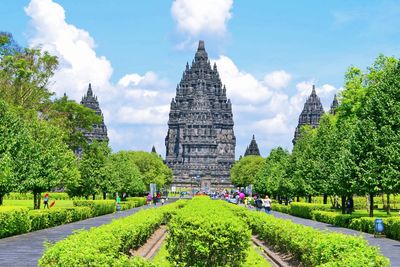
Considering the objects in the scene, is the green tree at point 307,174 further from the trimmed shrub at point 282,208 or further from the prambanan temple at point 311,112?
the prambanan temple at point 311,112

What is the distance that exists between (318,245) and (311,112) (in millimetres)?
167746

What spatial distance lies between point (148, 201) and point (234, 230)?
73.8 metres

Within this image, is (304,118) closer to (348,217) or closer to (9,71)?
(9,71)

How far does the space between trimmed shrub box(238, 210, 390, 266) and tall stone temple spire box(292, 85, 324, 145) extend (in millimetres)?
151284

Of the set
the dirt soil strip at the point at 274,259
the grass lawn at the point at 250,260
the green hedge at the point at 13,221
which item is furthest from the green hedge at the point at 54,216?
the dirt soil strip at the point at 274,259

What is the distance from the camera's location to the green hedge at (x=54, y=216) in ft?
118

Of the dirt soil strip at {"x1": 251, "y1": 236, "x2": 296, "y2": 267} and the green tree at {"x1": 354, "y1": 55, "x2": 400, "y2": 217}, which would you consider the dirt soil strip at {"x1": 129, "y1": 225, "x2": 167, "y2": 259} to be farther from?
the green tree at {"x1": 354, "y1": 55, "x2": 400, "y2": 217}

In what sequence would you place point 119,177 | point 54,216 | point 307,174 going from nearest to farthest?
point 54,216, point 307,174, point 119,177

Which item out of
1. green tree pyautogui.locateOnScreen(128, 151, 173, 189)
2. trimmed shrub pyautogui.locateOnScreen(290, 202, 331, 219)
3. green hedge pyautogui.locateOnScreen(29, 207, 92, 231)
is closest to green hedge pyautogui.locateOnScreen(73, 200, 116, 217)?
green hedge pyautogui.locateOnScreen(29, 207, 92, 231)

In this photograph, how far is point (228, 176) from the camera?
194 m

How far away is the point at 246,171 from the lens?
160 metres

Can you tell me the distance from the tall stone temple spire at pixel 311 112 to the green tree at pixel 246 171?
60.1 ft

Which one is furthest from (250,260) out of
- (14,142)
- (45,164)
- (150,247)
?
(45,164)

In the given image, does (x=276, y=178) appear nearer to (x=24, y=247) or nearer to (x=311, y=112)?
(x=24, y=247)
